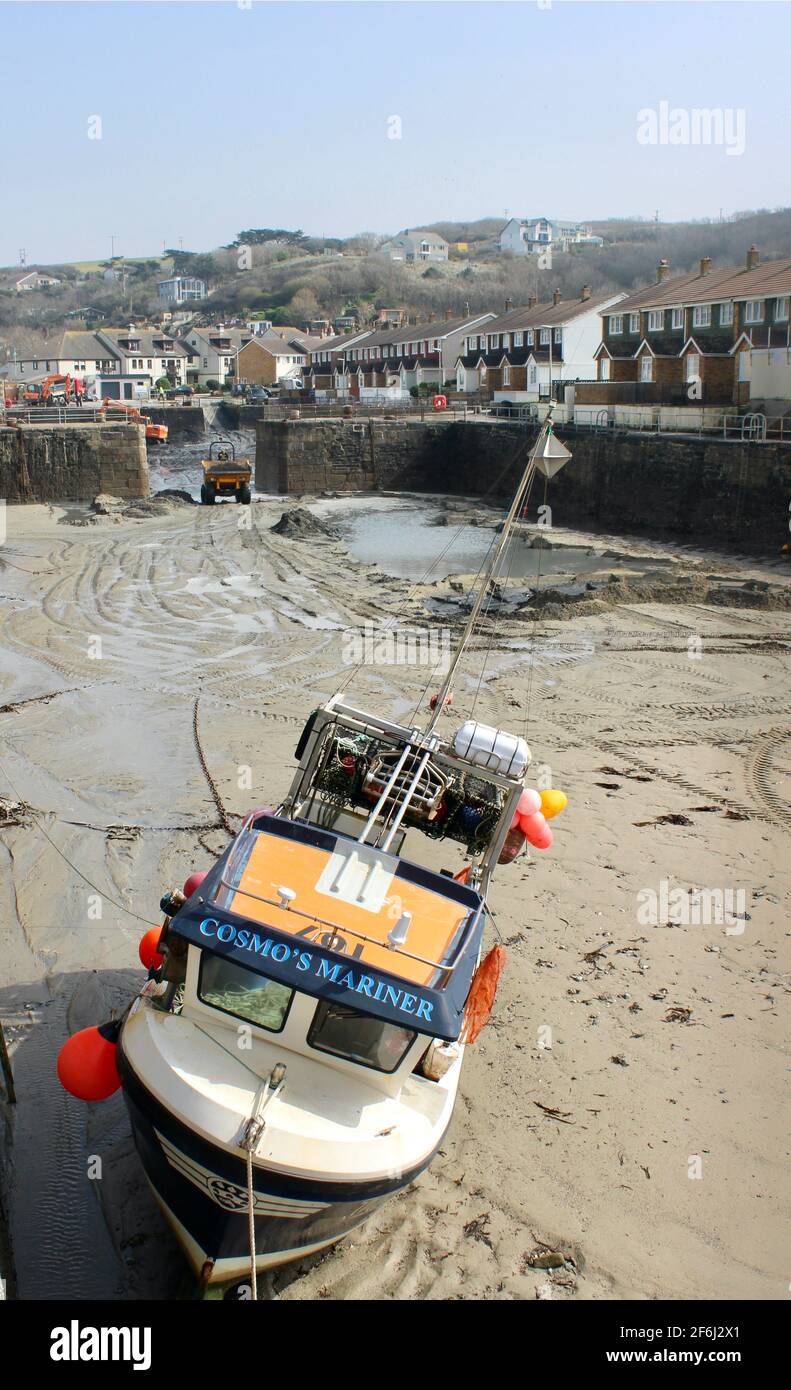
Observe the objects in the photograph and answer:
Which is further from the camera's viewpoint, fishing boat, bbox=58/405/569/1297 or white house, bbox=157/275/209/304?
white house, bbox=157/275/209/304

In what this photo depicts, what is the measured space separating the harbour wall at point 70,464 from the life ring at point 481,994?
113 feet

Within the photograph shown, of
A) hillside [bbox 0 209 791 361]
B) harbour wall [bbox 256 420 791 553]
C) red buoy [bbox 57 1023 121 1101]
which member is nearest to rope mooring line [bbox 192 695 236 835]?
red buoy [bbox 57 1023 121 1101]

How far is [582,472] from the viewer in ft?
115

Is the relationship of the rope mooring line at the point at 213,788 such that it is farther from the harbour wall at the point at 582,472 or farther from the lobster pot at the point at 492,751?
the harbour wall at the point at 582,472

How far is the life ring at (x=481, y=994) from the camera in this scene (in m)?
7.01

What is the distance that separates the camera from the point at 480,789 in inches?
327

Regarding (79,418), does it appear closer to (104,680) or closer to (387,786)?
(104,680)

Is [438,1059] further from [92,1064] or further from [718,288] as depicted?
[718,288]

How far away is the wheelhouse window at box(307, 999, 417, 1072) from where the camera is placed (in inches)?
240

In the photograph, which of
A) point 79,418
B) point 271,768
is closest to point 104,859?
point 271,768

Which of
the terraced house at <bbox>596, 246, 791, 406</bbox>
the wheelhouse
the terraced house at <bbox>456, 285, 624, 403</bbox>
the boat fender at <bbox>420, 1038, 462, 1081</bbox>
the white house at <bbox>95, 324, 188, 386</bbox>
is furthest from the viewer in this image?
the white house at <bbox>95, 324, 188, 386</bbox>

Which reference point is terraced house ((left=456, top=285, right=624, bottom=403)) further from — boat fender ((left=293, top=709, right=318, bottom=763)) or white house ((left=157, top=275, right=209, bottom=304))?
white house ((left=157, top=275, right=209, bottom=304))

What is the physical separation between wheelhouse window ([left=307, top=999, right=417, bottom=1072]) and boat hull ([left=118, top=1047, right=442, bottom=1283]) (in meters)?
0.61

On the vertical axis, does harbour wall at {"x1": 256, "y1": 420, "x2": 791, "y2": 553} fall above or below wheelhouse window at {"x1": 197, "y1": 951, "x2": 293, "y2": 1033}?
above
